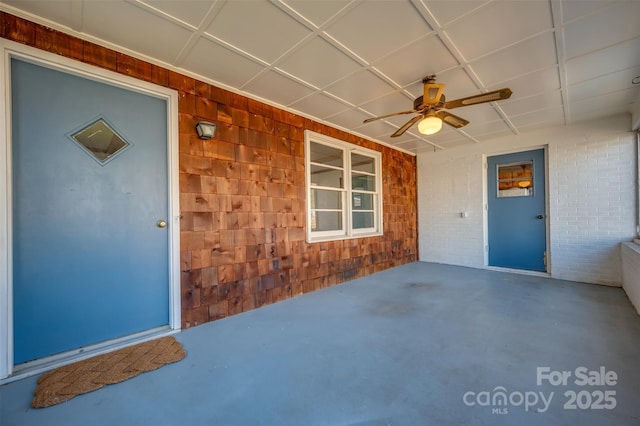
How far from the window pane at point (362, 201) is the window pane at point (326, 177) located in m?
0.46

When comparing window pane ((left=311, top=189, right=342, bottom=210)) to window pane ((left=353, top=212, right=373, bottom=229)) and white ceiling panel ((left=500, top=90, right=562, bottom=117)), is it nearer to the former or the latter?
window pane ((left=353, top=212, right=373, bottom=229))

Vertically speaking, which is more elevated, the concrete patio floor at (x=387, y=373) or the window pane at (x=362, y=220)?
the window pane at (x=362, y=220)

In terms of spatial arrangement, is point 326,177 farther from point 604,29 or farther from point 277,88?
point 604,29

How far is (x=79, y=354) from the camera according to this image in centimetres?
219

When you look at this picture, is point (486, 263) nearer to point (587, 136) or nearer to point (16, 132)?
point (587, 136)

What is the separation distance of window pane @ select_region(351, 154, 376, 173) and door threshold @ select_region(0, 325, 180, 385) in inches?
154

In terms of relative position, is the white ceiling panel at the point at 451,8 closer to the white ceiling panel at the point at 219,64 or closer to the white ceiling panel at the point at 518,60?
the white ceiling panel at the point at 518,60

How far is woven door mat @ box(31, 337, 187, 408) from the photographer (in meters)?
1.73

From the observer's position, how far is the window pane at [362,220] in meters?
5.07

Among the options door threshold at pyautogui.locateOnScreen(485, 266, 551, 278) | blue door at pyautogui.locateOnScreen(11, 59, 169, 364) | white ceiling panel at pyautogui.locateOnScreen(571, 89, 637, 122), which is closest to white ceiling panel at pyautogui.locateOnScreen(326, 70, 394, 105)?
blue door at pyautogui.locateOnScreen(11, 59, 169, 364)

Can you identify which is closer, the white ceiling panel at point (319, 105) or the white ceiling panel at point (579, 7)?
the white ceiling panel at point (579, 7)

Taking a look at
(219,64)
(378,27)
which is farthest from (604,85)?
(219,64)

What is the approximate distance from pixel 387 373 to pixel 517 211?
4.97m

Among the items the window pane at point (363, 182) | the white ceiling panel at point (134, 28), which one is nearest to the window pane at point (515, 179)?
the window pane at point (363, 182)
